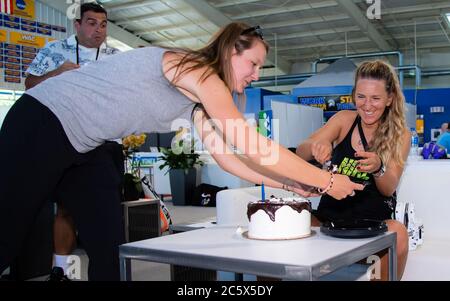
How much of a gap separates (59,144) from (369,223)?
0.92 meters

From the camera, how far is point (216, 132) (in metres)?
1.63

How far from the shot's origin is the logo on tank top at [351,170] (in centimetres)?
209

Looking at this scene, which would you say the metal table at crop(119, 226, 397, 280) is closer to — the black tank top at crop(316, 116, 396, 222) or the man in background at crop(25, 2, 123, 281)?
the black tank top at crop(316, 116, 396, 222)

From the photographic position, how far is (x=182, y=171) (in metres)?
7.99

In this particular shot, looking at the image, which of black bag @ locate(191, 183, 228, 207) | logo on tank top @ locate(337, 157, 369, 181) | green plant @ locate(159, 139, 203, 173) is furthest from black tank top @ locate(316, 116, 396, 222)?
green plant @ locate(159, 139, 203, 173)

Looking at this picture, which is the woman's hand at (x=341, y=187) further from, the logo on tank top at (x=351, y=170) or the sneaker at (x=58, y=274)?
the sneaker at (x=58, y=274)

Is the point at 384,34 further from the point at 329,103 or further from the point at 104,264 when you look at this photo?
the point at 104,264

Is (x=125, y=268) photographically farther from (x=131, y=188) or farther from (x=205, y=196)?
(x=205, y=196)

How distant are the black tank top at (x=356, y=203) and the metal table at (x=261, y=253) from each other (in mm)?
671

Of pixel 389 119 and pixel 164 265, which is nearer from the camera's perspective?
pixel 389 119

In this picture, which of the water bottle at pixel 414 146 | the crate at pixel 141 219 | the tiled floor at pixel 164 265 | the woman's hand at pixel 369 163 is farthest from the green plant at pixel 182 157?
the woman's hand at pixel 369 163

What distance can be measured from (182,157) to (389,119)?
592cm

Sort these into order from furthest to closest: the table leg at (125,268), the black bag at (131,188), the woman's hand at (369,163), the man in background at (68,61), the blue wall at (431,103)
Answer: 1. the blue wall at (431,103)
2. the black bag at (131,188)
3. the man in background at (68,61)
4. the woman's hand at (369,163)
5. the table leg at (125,268)

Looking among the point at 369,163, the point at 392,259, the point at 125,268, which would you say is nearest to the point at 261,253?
the point at 125,268
